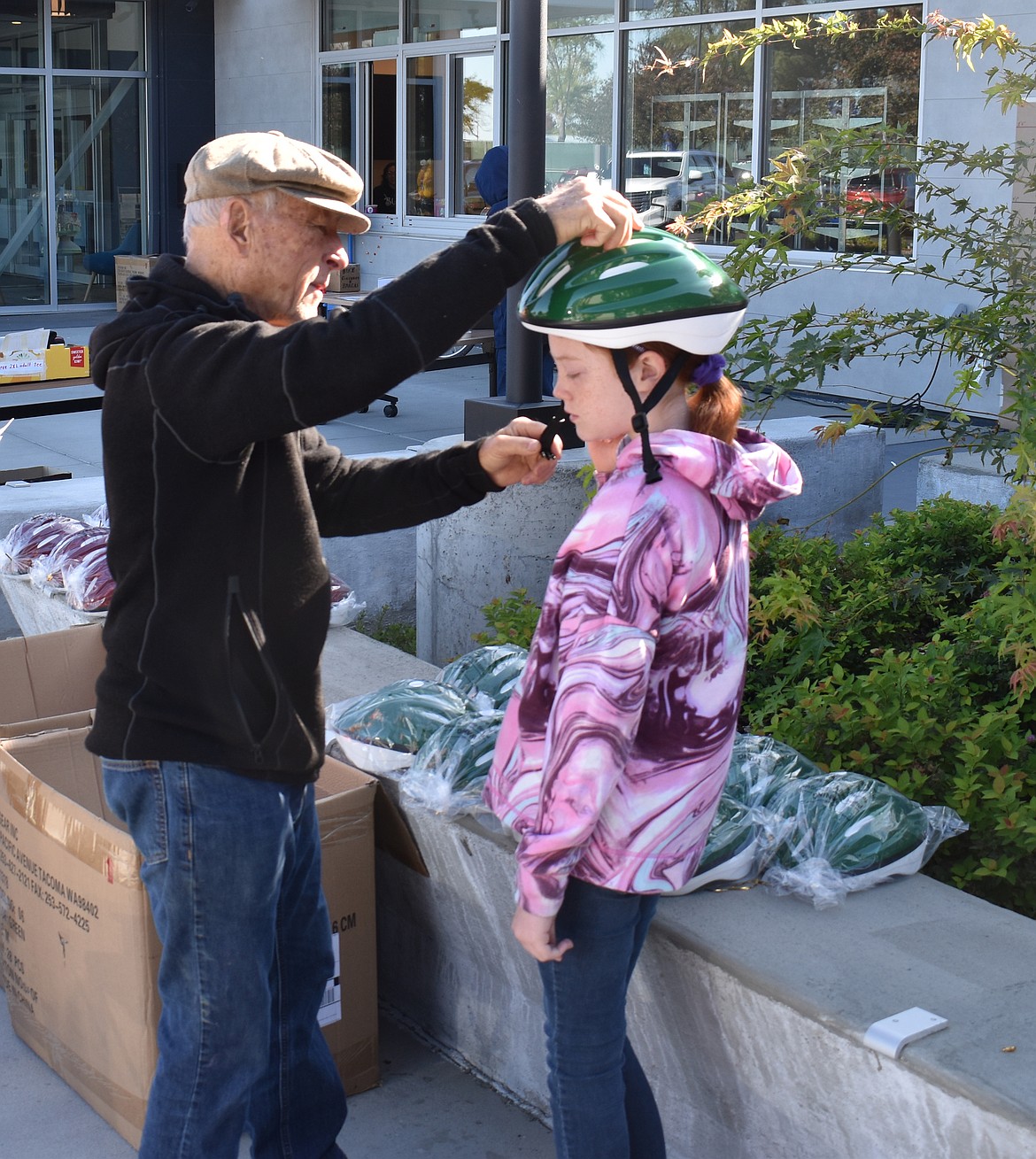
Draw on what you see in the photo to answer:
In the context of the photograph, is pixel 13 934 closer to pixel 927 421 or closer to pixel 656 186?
pixel 927 421

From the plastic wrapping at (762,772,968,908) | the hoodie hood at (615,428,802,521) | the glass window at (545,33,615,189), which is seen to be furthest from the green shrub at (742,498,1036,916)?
the glass window at (545,33,615,189)

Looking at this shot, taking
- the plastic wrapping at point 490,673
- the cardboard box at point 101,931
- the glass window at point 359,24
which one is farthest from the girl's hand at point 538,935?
the glass window at point 359,24

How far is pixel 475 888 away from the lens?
2.75m

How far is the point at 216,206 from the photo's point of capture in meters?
2.07

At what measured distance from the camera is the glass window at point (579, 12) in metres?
13.5

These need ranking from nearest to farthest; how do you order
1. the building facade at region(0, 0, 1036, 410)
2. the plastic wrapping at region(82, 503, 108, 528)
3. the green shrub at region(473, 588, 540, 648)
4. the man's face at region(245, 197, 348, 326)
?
1. the man's face at region(245, 197, 348, 326)
2. the green shrub at region(473, 588, 540, 648)
3. the plastic wrapping at region(82, 503, 108, 528)
4. the building facade at region(0, 0, 1036, 410)

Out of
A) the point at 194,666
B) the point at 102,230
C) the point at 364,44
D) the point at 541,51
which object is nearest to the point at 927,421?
the point at 541,51

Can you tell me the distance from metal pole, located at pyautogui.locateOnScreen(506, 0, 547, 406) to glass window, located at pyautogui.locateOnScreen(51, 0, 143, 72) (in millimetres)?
14657

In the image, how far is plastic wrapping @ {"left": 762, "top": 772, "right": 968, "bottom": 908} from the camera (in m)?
2.48

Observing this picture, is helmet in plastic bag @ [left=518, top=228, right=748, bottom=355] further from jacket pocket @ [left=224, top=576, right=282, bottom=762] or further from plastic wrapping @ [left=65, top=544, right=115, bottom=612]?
→ plastic wrapping @ [left=65, top=544, right=115, bottom=612]

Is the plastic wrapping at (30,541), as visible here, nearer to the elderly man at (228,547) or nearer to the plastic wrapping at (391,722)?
the plastic wrapping at (391,722)

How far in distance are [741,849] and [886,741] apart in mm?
730

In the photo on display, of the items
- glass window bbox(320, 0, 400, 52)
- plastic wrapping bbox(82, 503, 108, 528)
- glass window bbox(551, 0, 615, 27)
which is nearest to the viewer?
plastic wrapping bbox(82, 503, 108, 528)

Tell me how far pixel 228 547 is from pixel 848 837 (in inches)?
48.7
